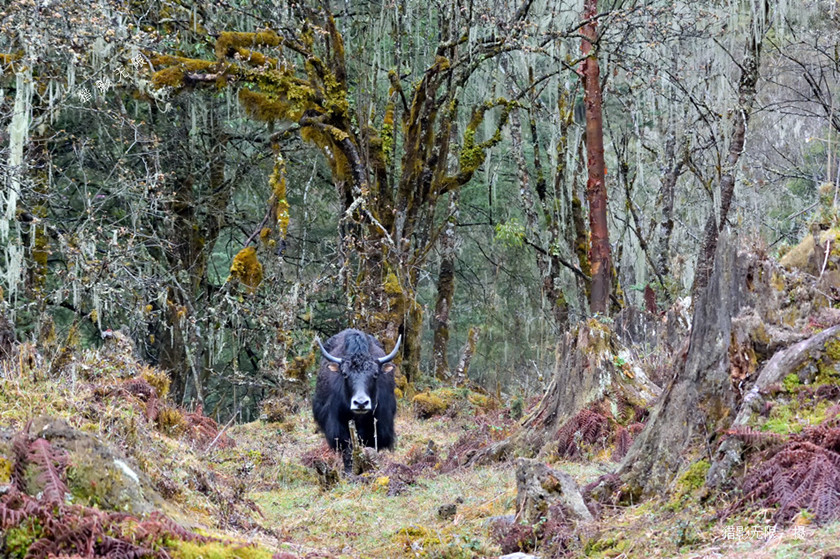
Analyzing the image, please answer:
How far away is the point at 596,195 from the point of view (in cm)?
1482

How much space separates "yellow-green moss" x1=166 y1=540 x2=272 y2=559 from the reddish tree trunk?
440 inches

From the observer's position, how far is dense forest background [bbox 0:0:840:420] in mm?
12719

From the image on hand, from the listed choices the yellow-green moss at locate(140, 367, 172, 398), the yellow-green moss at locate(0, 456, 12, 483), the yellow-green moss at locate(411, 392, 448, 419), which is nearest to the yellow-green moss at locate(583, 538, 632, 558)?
the yellow-green moss at locate(0, 456, 12, 483)

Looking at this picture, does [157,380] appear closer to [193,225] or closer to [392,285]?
[392,285]

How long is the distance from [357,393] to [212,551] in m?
6.89

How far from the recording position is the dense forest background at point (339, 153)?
12.7 m

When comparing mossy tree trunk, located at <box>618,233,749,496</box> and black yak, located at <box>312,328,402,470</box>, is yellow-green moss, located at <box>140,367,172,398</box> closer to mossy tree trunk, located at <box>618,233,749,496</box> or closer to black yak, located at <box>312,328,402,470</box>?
black yak, located at <box>312,328,402,470</box>

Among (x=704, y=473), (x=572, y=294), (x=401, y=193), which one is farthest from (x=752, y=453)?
(x=572, y=294)

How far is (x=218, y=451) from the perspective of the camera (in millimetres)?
10195

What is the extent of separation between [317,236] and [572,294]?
25.0 ft

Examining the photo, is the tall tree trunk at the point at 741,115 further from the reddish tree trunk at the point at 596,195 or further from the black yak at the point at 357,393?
the black yak at the point at 357,393

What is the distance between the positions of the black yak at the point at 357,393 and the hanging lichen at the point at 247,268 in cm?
360

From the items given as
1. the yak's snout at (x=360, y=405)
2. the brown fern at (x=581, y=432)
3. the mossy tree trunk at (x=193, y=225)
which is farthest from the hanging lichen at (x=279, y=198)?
the brown fern at (x=581, y=432)

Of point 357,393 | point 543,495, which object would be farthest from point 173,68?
point 543,495
